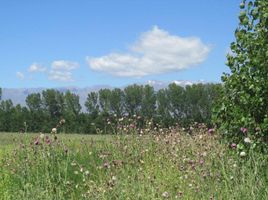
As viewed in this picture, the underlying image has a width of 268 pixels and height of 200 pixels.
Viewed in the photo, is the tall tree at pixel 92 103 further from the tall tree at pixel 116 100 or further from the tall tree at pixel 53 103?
the tall tree at pixel 53 103

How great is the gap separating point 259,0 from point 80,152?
19.9 ft

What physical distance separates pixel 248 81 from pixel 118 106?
37206mm

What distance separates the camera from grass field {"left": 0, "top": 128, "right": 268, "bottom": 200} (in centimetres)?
581

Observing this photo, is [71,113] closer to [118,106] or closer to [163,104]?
[118,106]

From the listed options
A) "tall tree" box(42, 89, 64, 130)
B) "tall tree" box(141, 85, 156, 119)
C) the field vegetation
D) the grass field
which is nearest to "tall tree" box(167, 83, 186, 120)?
"tall tree" box(141, 85, 156, 119)

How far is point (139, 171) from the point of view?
7.51m

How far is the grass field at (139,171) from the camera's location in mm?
5812

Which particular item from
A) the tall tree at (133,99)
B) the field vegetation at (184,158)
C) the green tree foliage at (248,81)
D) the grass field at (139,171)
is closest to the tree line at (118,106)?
the tall tree at (133,99)

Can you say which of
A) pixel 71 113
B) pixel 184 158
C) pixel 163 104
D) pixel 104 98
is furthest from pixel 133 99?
pixel 184 158

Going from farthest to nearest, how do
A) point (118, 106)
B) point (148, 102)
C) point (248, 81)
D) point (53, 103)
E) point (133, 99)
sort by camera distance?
point (118, 106) → point (53, 103) → point (133, 99) → point (148, 102) → point (248, 81)

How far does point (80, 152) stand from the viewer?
456 inches

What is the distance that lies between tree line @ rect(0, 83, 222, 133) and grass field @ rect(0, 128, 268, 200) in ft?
90.3

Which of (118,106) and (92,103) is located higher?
(92,103)

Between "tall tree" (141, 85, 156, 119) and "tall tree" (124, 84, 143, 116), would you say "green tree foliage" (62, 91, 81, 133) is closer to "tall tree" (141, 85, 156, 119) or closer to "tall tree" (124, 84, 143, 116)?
"tall tree" (124, 84, 143, 116)
